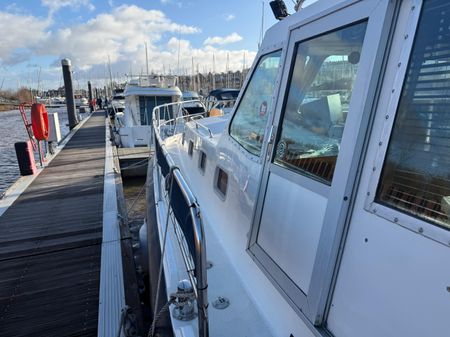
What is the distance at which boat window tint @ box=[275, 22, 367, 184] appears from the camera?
5.22 feet

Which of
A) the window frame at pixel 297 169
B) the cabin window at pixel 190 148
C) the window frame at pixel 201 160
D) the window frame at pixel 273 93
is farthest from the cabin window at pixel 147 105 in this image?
the window frame at pixel 297 169

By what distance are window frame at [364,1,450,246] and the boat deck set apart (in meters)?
2.91

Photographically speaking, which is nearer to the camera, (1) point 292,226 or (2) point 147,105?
(1) point 292,226

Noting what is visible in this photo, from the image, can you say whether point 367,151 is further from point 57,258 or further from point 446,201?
point 57,258

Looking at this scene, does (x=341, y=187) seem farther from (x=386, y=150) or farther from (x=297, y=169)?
(x=297, y=169)

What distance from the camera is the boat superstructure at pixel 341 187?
1.13 meters

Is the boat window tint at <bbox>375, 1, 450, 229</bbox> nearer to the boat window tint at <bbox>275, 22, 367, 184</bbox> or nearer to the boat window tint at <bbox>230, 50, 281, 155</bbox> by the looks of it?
the boat window tint at <bbox>275, 22, 367, 184</bbox>

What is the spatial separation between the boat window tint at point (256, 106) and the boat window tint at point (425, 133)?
109 centimetres

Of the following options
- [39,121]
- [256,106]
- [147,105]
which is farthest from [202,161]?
[147,105]

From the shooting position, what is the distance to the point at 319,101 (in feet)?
5.87

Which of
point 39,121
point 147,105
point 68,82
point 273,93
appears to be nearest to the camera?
point 273,93

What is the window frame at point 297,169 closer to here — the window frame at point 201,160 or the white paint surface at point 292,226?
the white paint surface at point 292,226

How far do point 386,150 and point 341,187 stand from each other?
0.79ft

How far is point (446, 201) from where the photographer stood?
1083 millimetres
